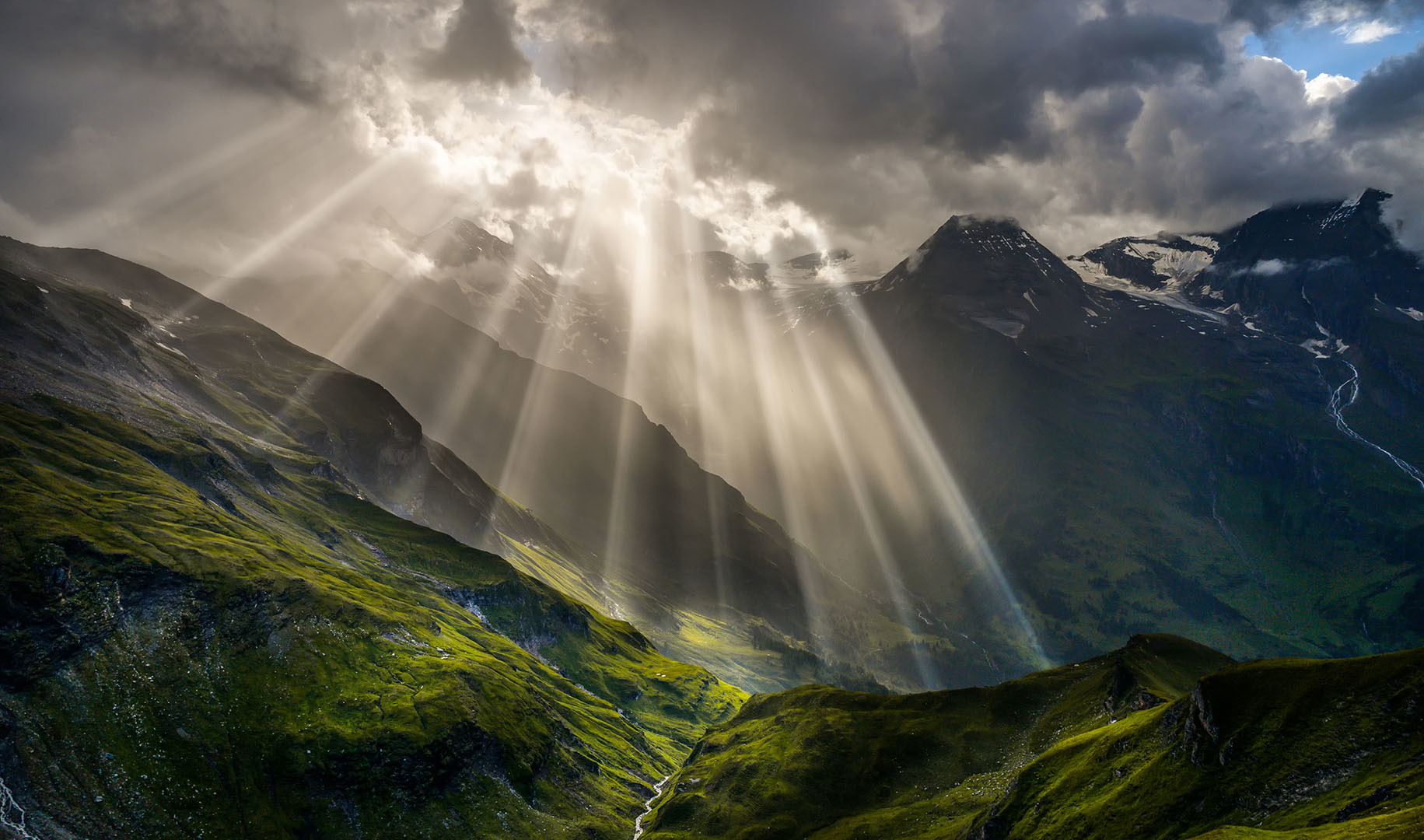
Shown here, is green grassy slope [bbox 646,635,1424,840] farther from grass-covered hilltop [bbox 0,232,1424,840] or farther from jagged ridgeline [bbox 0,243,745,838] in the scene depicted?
jagged ridgeline [bbox 0,243,745,838]

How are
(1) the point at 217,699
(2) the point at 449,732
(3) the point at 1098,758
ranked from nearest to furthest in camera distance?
1. (3) the point at 1098,758
2. (1) the point at 217,699
3. (2) the point at 449,732

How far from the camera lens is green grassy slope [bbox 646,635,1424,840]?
7138cm

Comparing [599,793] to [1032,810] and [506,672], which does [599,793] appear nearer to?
[506,672]

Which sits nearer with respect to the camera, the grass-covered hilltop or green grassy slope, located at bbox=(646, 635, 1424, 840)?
green grassy slope, located at bbox=(646, 635, 1424, 840)

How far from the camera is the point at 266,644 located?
14125cm

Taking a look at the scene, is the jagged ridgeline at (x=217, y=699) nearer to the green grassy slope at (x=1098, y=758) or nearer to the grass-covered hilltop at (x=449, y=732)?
the grass-covered hilltop at (x=449, y=732)

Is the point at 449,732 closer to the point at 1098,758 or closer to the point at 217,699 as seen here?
the point at 217,699

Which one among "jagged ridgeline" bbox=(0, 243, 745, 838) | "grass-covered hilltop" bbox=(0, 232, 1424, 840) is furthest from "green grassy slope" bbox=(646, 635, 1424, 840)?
"jagged ridgeline" bbox=(0, 243, 745, 838)

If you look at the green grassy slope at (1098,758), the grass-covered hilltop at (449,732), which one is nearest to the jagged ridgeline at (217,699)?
the grass-covered hilltop at (449,732)

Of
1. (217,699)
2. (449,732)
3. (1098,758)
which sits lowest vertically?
(1098,758)

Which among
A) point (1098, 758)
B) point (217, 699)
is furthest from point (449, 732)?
point (1098, 758)

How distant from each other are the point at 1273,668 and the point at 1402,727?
1747cm

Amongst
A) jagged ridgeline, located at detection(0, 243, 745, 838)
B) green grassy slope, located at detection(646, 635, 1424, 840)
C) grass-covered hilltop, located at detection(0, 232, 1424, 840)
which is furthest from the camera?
jagged ridgeline, located at detection(0, 243, 745, 838)

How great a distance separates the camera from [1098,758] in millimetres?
98938
